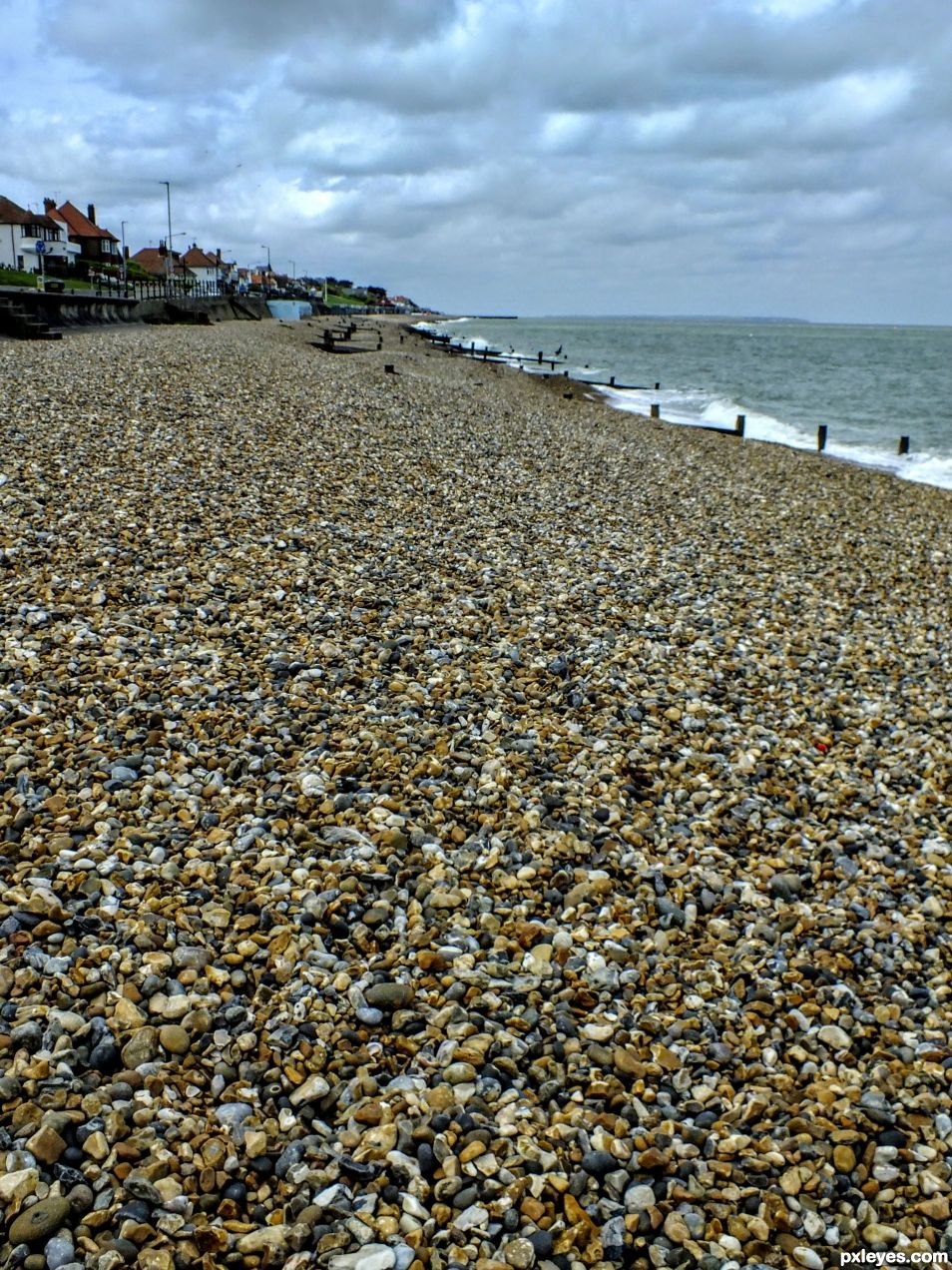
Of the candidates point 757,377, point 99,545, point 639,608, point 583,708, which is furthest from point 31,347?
point 757,377

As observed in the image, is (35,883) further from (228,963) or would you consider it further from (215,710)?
(215,710)

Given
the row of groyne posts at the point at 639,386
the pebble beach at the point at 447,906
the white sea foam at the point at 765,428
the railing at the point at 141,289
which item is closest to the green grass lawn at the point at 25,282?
the railing at the point at 141,289

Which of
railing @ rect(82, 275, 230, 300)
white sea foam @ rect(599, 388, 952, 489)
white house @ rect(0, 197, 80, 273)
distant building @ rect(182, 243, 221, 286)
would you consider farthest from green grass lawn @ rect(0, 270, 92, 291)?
distant building @ rect(182, 243, 221, 286)

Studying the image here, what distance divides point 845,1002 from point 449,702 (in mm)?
3877

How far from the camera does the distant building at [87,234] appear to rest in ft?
332

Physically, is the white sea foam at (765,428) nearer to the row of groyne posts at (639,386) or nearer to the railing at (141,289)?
the row of groyne posts at (639,386)

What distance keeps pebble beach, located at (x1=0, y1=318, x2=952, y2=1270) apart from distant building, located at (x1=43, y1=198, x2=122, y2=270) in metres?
107

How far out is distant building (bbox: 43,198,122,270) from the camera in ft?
332

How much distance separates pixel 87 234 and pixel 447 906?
119015 millimetres

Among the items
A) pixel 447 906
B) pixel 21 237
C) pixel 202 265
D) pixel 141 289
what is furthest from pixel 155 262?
pixel 447 906

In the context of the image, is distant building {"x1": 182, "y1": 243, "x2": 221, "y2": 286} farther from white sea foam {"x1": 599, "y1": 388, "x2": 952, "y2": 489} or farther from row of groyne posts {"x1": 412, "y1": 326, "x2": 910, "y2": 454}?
white sea foam {"x1": 599, "y1": 388, "x2": 952, "y2": 489}

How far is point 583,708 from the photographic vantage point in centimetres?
803

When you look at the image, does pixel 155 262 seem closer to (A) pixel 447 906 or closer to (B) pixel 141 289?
(B) pixel 141 289

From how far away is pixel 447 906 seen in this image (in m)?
5.35
